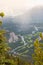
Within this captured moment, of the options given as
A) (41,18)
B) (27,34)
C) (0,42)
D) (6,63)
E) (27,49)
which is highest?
(41,18)

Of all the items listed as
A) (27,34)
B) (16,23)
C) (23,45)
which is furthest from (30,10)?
(23,45)

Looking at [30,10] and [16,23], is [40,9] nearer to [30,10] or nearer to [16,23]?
[30,10]

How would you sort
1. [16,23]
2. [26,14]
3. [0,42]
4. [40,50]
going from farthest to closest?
[26,14] < [16,23] < [40,50] < [0,42]

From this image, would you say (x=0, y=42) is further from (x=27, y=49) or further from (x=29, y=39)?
(x=29, y=39)

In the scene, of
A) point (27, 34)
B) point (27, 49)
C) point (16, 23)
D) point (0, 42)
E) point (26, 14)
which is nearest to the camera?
point (0, 42)

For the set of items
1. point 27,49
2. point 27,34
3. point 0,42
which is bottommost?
point 0,42

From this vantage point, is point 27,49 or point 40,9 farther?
point 40,9

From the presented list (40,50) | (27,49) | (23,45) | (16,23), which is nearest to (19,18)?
(16,23)

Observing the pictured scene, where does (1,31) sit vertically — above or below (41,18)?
below

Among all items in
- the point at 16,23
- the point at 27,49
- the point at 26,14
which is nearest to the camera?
the point at 27,49
